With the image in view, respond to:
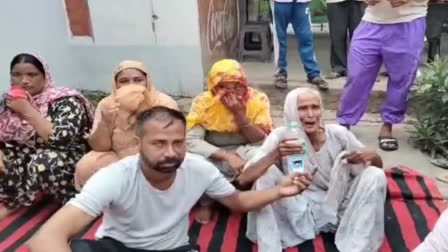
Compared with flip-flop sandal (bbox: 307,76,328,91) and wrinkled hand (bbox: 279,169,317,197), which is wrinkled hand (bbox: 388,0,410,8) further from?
wrinkled hand (bbox: 279,169,317,197)

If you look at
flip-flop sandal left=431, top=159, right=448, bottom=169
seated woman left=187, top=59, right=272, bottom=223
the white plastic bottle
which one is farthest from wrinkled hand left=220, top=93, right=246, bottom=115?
flip-flop sandal left=431, top=159, right=448, bottom=169

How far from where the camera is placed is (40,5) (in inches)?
221

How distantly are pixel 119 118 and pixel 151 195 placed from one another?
44.3 inches

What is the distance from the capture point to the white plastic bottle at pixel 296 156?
283 cm

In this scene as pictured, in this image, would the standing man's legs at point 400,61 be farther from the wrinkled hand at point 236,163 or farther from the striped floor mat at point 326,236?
the wrinkled hand at point 236,163

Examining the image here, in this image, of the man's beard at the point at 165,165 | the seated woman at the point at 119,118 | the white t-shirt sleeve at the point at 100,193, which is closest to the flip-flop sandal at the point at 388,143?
the seated woman at the point at 119,118

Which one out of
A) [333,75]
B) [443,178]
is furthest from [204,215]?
[333,75]

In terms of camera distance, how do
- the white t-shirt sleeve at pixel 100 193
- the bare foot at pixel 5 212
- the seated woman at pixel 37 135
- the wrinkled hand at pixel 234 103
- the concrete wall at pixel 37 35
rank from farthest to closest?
the concrete wall at pixel 37 35 < the bare foot at pixel 5 212 < the seated woman at pixel 37 135 < the wrinkled hand at pixel 234 103 < the white t-shirt sleeve at pixel 100 193

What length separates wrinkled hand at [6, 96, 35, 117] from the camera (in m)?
3.53

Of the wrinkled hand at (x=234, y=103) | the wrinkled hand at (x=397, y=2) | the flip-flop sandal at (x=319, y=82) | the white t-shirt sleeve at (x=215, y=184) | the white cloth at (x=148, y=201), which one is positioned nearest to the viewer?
the white cloth at (x=148, y=201)

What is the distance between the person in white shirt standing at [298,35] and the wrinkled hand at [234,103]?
2.14m

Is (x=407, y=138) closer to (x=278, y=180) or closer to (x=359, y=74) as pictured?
(x=359, y=74)

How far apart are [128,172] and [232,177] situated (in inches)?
47.1

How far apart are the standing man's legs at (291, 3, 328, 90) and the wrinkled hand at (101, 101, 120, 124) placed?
2492 millimetres
